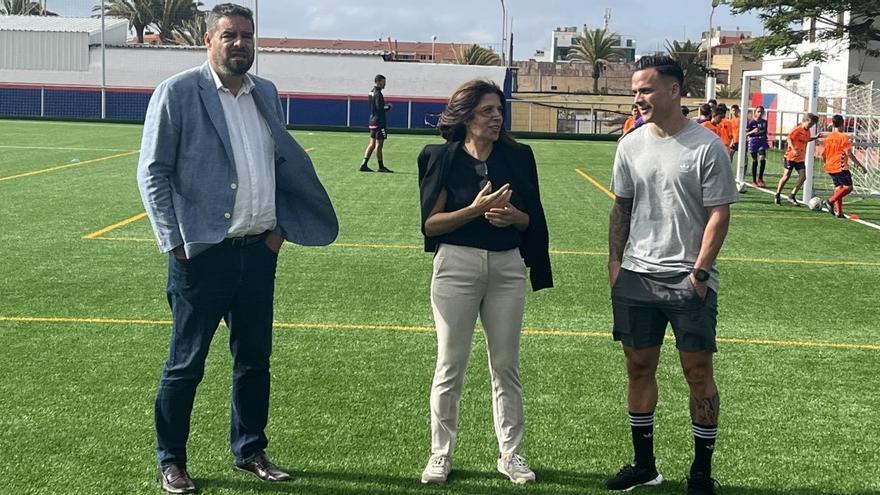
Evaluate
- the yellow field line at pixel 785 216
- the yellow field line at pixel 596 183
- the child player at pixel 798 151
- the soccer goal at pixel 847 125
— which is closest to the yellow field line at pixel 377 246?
the yellow field line at pixel 785 216

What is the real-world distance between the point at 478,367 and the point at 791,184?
19910 millimetres

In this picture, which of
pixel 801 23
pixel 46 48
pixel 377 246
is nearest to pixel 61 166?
pixel 377 246

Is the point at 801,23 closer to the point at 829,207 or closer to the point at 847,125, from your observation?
the point at 847,125

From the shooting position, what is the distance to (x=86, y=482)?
4777 millimetres

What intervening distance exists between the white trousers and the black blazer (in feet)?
0.27

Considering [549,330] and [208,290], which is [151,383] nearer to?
[208,290]

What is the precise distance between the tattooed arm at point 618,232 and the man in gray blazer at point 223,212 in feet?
4.29

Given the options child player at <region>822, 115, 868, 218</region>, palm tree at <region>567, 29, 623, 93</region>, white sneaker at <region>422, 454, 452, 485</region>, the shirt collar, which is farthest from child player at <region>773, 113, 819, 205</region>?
palm tree at <region>567, 29, 623, 93</region>

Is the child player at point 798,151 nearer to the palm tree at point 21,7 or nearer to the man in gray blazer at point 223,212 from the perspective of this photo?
the man in gray blazer at point 223,212

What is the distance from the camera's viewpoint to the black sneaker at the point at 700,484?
473 cm

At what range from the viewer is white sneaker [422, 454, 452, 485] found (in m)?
4.84

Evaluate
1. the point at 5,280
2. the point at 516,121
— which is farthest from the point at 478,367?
the point at 516,121

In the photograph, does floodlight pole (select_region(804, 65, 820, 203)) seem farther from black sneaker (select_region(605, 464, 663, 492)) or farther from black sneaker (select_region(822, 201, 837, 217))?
black sneaker (select_region(605, 464, 663, 492))

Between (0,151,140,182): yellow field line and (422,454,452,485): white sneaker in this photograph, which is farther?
(0,151,140,182): yellow field line
